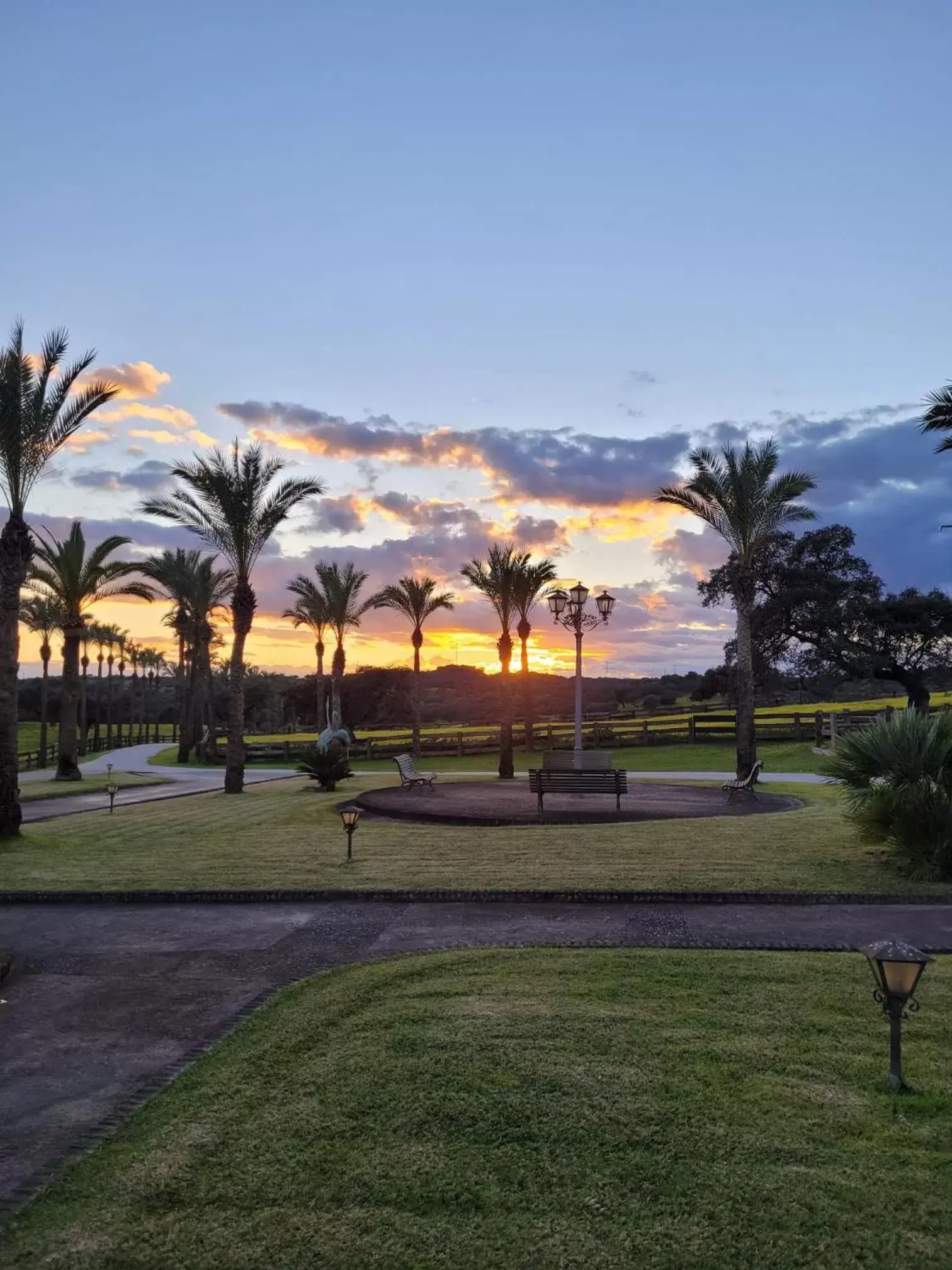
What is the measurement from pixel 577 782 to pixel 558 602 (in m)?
8.10

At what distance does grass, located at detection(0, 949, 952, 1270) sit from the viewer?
10.7 ft

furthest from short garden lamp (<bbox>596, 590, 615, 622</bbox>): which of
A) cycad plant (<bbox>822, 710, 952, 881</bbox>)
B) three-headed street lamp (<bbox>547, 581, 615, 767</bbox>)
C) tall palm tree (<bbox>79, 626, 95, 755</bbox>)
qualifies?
tall palm tree (<bbox>79, 626, 95, 755</bbox>)

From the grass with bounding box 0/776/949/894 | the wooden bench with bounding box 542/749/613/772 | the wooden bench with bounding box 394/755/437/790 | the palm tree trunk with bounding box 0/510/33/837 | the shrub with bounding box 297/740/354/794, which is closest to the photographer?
the grass with bounding box 0/776/949/894

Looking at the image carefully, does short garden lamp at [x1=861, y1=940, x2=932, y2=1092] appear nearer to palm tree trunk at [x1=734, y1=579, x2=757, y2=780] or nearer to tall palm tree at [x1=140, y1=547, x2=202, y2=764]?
palm tree trunk at [x1=734, y1=579, x2=757, y2=780]

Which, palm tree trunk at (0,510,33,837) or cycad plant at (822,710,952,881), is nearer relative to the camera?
cycad plant at (822,710,952,881)

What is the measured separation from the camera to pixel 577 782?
16609mm

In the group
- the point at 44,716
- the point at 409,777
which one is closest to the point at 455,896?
the point at 409,777

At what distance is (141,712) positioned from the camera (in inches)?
3253

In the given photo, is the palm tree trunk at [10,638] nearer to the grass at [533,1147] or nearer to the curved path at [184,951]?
the curved path at [184,951]

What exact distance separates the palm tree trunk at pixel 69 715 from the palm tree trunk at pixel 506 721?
14.2 m

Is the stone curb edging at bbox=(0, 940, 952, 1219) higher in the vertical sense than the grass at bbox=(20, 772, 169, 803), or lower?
higher

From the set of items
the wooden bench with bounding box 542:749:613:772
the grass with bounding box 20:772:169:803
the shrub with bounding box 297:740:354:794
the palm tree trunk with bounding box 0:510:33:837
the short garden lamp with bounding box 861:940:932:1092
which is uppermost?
the palm tree trunk with bounding box 0:510:33:837

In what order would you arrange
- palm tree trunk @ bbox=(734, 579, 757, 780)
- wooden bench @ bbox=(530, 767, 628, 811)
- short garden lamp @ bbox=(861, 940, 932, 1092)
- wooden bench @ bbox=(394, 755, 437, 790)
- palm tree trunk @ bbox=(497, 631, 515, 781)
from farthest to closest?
1. palm tree trunk @ bbox=(497, 631, 515, 781)
2. palm tree trunk @ bbox=(734, 579, 757, 780)
3. wooden bench @ bbox=(394, 755, 437, 790)
4. wooden bench @ bbox=(530, 767, 628, 811)
5. short garden lamp @ bbox=(861, 940, 932, 1092)

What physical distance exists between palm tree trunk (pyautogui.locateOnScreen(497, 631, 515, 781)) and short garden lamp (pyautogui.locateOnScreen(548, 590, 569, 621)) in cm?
583
